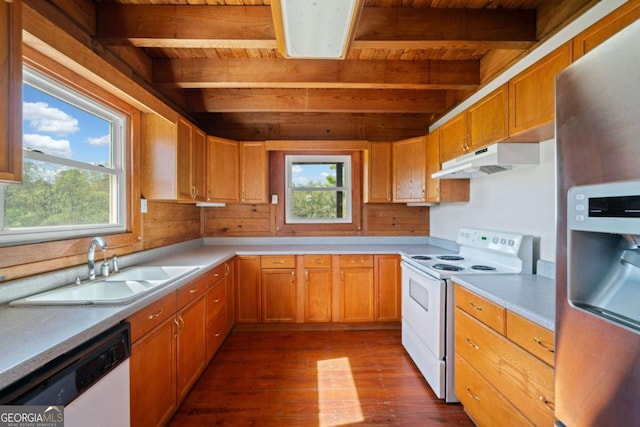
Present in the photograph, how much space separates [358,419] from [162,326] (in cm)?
133

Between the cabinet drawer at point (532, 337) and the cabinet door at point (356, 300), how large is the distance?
5.66 feet

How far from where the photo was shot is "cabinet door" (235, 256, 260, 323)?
2992mm

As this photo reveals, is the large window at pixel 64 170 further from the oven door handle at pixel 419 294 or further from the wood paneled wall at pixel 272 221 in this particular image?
the oven door handle at pixel 419 294

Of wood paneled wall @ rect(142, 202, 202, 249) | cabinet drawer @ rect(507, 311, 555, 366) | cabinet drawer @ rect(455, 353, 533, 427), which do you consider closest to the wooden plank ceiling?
wood paneled wall @ rect(142, 202, 202, 249)

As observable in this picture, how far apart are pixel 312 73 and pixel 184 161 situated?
1360mm

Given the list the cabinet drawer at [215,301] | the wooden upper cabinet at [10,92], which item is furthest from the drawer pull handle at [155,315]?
the wooden upper cabinet at [10,92]

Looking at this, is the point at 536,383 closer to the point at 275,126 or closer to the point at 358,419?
the point at 358,419

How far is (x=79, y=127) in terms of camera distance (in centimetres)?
177

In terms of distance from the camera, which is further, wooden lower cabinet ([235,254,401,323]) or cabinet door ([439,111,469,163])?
wooden lower cabinet ([235,254,401,323])

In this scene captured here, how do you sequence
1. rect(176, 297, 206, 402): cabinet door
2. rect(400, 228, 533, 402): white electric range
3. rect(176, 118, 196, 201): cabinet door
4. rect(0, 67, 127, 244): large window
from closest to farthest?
rect(0, 67, 127, 244): large window, rect(176, 297, 206, 402): cabinet door, rect(400, 228, 533, 402): white electric range, rect(176, 118, 196, 201): cabinet door

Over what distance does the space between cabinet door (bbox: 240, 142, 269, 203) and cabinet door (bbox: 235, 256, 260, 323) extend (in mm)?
734

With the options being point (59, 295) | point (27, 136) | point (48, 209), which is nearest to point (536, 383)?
point (59, 295)

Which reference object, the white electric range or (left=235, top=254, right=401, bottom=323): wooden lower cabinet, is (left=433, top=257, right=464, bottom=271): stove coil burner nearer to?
the white electric range

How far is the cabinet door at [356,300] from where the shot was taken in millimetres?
3031
